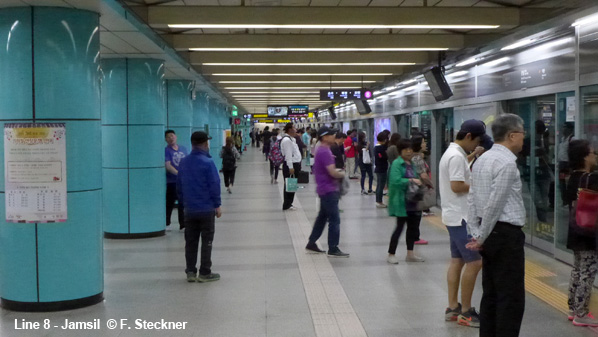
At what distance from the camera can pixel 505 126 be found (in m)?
3.93

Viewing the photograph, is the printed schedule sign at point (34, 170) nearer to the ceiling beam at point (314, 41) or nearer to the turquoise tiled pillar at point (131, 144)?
the turquoise tiled pillar at point (131, 144)

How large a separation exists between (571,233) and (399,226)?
254cm

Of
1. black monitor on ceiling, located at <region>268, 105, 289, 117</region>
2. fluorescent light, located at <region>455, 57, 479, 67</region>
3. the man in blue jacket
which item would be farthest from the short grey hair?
black monitor on ceiling, located at <region>268, 105, 289, 117</region>

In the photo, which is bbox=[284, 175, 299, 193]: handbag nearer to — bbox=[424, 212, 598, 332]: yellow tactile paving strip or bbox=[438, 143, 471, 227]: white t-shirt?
bbox=[424, 212, 598, 332]: yellow tactile paving strip

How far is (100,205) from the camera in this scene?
6012mm

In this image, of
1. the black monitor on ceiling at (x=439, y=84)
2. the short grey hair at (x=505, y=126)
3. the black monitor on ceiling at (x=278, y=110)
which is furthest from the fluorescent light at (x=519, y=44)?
the black monitor on ceiling at (x=278, y=110)

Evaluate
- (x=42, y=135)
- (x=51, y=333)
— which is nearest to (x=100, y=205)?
(x=42, y=135)

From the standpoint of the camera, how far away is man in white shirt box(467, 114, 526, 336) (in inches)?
149

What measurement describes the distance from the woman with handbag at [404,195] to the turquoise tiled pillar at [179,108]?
24.1ft

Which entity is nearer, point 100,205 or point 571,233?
point 571,233

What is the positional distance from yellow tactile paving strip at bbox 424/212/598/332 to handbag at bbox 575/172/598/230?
0.97 meters

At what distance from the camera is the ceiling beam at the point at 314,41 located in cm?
977

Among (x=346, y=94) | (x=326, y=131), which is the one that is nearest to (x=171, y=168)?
(x=326, y=131)

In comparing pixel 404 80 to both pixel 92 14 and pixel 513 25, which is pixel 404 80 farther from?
pixel 92 14
